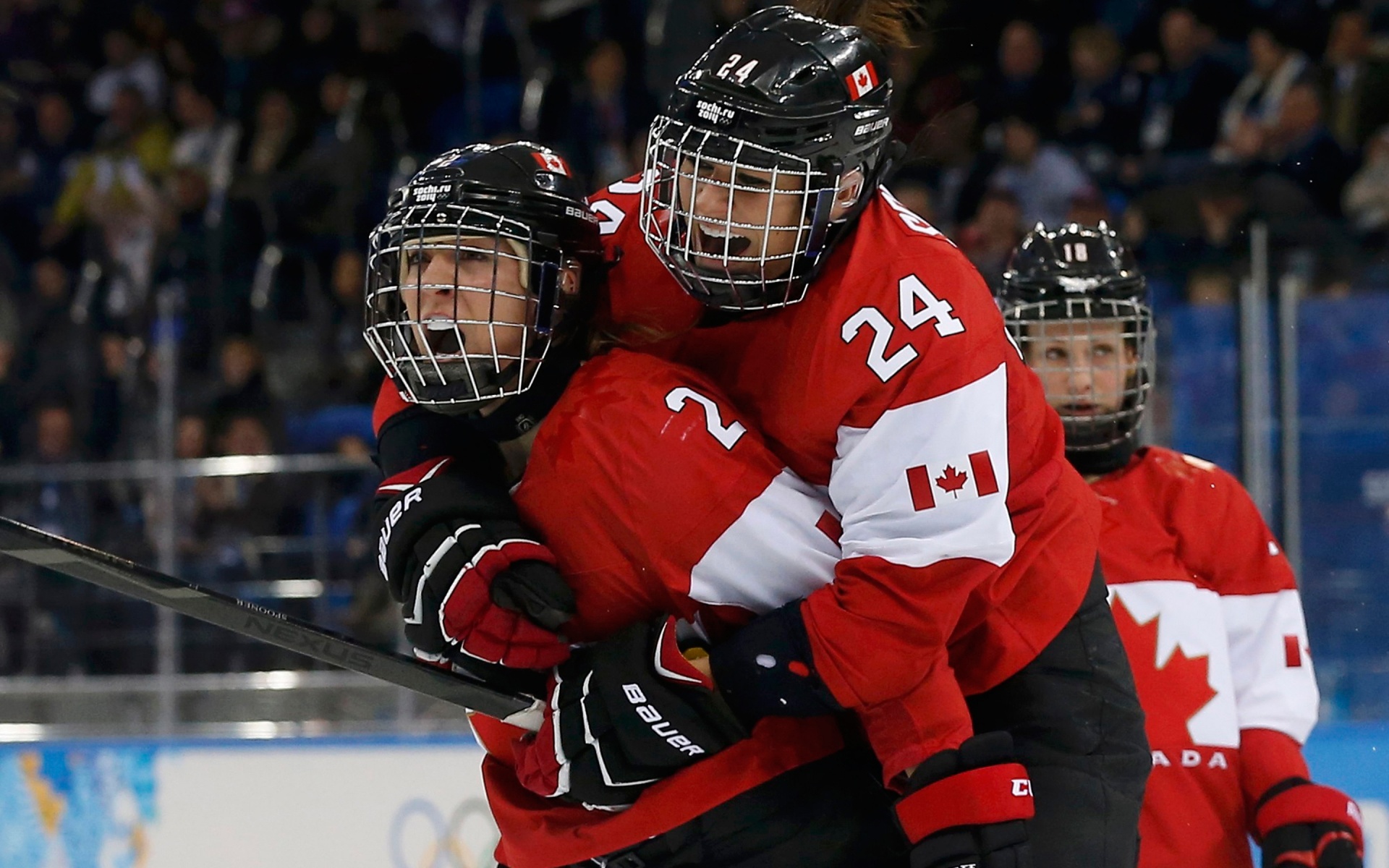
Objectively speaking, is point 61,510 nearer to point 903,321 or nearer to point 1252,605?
point 1252,605

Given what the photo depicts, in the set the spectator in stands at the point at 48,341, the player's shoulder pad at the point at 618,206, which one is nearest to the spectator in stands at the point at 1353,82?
the player's shoulder pad at the point at 618,206

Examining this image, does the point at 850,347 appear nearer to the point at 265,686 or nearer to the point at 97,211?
the point at 265,686

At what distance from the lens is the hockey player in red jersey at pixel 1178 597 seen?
2.40 meters

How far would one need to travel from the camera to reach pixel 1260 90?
5.66 metres

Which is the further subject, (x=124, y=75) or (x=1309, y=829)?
(x=124, y=75)

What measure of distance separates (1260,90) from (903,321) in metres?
4.52

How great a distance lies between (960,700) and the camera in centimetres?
167

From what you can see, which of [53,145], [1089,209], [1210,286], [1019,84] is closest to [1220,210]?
[1089,209]

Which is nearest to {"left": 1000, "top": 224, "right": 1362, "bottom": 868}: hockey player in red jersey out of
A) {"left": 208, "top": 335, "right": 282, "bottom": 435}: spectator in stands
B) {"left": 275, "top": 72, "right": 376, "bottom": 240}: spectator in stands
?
{"left": 208, "top": 335, "right": 282, "bottom": 435}: spectator in stands

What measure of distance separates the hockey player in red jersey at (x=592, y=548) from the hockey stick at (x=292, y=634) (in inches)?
1.5

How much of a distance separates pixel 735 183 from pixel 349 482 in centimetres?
346

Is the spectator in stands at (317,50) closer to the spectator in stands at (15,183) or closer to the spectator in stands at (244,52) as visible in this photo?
the spectator in stands at (244,52)

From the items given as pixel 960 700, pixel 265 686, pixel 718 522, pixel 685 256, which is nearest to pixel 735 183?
pixel 685 256

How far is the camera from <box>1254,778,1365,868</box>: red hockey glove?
2291 mm
